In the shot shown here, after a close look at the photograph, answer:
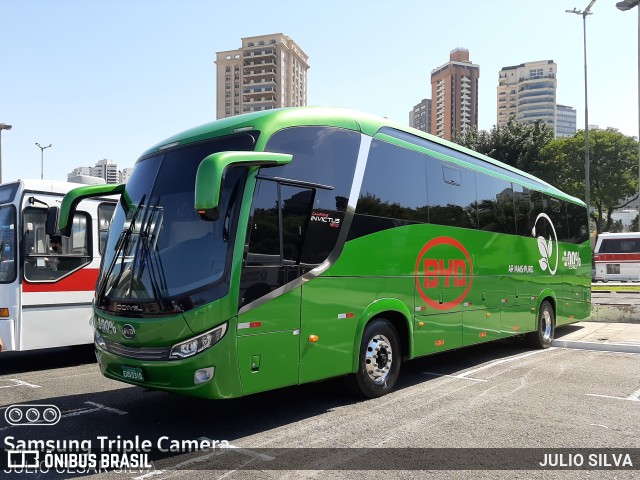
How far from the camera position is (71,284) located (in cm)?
961

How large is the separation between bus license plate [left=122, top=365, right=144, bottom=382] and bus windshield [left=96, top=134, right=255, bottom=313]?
59 centimetres

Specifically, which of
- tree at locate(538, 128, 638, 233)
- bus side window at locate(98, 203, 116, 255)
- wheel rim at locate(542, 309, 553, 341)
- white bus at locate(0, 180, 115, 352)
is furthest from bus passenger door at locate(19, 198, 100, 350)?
tree at locate(538, 128, 638, 233)

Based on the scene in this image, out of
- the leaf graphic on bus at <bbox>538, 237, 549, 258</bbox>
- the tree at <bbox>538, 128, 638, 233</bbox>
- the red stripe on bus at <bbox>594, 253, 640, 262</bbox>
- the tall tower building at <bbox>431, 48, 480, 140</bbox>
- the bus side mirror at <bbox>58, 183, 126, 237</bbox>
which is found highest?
the tall tower building at <bbox>431, 48, 480, 140</bbox>

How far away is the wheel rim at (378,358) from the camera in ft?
23.1

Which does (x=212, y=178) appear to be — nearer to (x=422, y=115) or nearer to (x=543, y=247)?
(x=543, y=247)

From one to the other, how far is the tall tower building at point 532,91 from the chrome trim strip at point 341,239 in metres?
164

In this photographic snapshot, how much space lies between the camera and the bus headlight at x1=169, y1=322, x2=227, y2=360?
5.20m

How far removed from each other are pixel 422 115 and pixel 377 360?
18866cm

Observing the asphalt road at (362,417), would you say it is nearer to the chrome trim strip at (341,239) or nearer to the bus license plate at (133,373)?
the bus license plate at (133,373)

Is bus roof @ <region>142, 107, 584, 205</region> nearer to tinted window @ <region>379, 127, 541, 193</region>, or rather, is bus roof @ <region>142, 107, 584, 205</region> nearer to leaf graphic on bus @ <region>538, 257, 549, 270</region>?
tinted window @ <region>379, 127, 541, 193</region>

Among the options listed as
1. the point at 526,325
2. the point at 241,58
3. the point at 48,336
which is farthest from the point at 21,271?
the point at 241,58

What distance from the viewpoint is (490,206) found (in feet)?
33.1

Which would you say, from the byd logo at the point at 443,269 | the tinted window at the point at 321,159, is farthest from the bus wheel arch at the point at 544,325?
the tinted window at the point at 321,159

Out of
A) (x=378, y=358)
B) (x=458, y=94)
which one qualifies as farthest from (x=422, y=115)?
(x=378, y=358)
